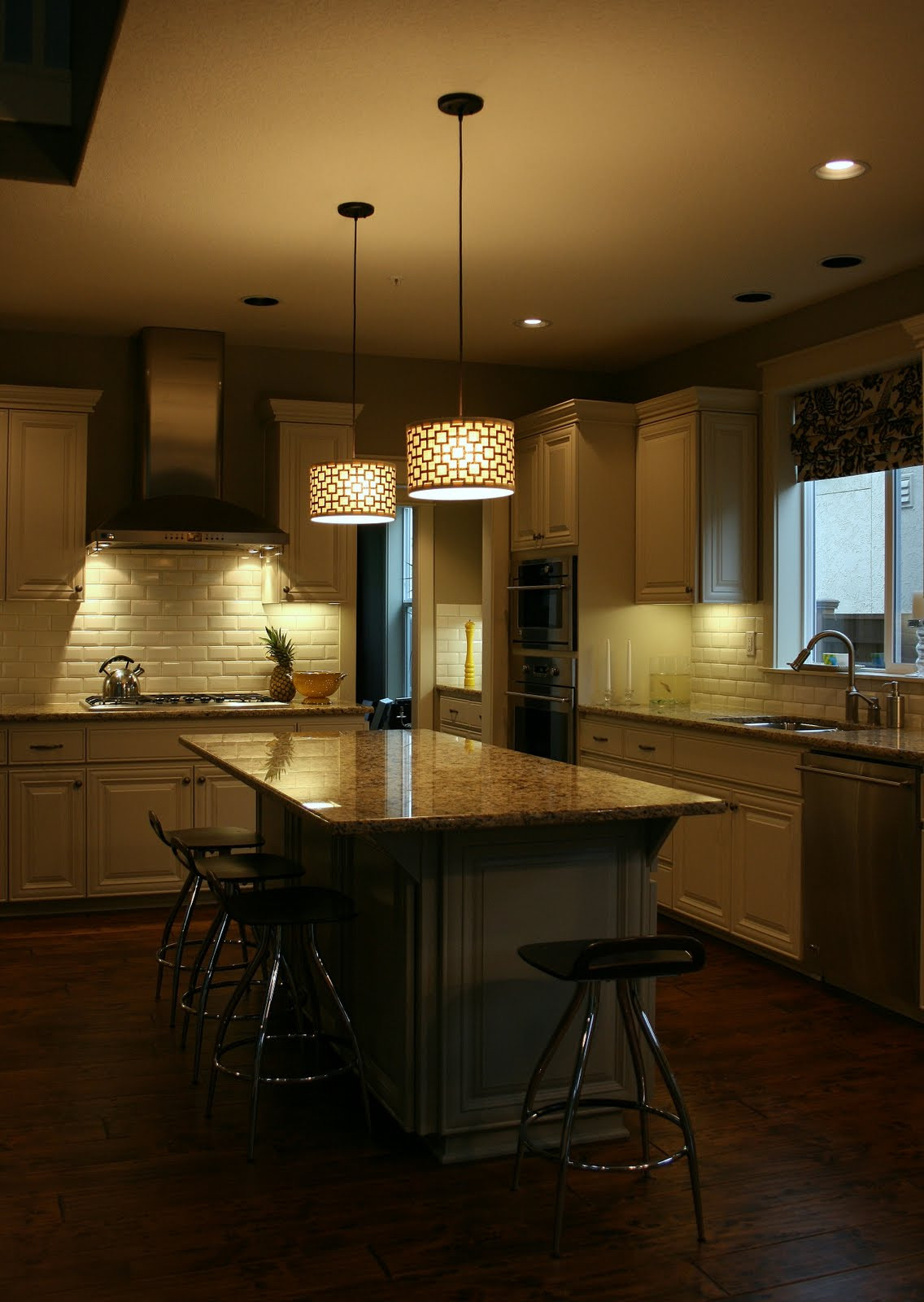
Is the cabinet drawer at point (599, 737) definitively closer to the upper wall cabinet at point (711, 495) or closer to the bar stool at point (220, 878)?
the upper wall cabinet at point (711, 495)

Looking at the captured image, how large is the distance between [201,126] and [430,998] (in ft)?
8.51

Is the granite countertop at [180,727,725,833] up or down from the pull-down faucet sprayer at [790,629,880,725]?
down

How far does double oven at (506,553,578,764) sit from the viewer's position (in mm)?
6289

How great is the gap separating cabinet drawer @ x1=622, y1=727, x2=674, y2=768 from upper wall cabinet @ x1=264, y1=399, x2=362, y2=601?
171 centimetres

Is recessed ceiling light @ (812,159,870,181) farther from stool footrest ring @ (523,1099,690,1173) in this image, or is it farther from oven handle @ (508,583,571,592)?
stool footrest ring @ (523,1099,690,1173)

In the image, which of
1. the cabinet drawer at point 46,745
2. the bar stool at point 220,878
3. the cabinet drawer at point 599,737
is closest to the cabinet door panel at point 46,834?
the cabinet drawer at point 46,745

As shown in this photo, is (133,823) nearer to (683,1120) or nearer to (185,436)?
(185,436)

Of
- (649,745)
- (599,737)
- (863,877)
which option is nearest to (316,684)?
(599,737)

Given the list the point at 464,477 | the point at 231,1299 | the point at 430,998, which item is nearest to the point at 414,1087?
the point at 430,998

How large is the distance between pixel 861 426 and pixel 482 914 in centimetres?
328

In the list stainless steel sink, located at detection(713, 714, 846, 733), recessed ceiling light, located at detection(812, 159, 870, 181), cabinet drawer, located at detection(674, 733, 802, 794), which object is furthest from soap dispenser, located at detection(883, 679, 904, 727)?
recessed ceiling light, located at detection(812, 159, 870, 181)

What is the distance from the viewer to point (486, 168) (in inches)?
155

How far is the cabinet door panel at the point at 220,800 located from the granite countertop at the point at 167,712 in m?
0.27

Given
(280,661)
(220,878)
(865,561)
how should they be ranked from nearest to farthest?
(220,878) → (865,561) → (280,661)
